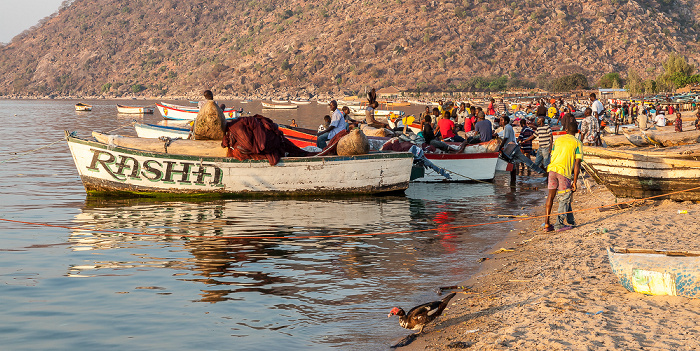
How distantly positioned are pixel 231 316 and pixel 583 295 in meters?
4.09

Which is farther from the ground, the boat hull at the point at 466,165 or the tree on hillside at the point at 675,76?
the tree on hillside at the point at 675,76

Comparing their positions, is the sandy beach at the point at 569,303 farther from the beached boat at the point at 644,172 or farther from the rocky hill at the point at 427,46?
the rocky hill at the point at 427,46

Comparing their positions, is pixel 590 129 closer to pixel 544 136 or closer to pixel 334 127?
pixel 544 136

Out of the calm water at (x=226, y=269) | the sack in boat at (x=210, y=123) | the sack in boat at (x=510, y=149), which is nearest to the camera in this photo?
the calm water at (x=226, y=269)

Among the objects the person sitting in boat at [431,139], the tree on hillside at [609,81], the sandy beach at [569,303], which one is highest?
the tree on hillside at [609,81]

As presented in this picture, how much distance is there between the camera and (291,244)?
11.8m

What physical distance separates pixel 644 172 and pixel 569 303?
258 inches

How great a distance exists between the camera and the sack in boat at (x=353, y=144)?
16766 millimetres

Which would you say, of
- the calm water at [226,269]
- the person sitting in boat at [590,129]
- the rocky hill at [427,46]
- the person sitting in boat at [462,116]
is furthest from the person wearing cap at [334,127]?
the rocky hill at [427,46]

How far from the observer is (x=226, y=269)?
10016mm

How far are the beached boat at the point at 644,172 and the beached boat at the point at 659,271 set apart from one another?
5758mm

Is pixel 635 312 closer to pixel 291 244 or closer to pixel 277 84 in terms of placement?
pixel 291 244

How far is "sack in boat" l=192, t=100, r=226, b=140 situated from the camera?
16.2 meters

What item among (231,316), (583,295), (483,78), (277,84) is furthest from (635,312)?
(277,84)
